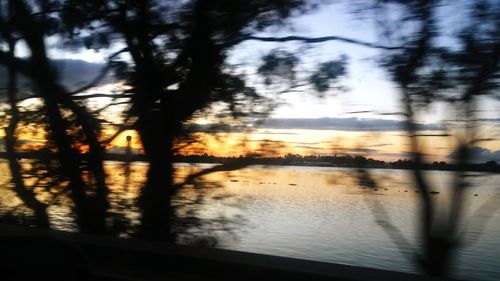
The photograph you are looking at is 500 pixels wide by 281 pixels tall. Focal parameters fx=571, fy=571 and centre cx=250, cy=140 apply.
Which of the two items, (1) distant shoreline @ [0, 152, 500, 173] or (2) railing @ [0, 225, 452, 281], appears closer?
(2) railing @ [0, 225, 452, 281]

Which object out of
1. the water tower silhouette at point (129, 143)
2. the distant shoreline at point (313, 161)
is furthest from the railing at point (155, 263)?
the water tower silhouette at point (129, 143)

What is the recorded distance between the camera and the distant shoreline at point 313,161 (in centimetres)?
717

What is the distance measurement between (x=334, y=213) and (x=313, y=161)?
906mm

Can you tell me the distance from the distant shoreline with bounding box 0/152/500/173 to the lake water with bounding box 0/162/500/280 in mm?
87

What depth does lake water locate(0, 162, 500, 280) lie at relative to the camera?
7.04 meters

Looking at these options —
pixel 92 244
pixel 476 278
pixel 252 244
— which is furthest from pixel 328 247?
pixel 92 244

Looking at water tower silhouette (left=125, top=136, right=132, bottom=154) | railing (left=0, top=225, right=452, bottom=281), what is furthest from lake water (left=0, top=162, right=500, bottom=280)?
railing (left=0, top=225, right=452, bottom=281)

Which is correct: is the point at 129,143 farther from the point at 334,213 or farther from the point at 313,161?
the point at 334,213

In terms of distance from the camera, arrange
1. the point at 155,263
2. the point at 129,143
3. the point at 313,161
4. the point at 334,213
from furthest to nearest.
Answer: the point at 129,143 → the point at 313,161 → the point at 334,213 → the point at 155,263

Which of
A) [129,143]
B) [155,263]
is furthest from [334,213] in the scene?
[129,143]

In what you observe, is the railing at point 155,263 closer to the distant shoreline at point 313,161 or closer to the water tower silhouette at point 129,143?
the distant shoreline at point 313,161

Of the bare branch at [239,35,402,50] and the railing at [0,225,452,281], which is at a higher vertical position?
the bare branch at [239,35,402,50]

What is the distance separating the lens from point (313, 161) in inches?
334

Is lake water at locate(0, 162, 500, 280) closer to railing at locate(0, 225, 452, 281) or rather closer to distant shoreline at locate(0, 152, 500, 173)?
distant shoreline at locate(0, 152, 500, 173)
